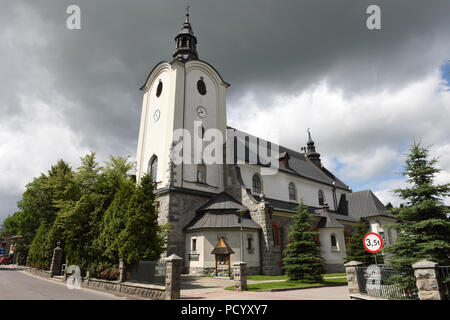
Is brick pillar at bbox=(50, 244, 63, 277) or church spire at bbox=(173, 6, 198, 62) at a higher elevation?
church spire at bbox=(173, 6, 198, 62)

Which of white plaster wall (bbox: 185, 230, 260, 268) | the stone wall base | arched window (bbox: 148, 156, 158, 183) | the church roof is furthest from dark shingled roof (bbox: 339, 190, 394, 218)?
arched window (bbox: 148, 156, 158, 183)

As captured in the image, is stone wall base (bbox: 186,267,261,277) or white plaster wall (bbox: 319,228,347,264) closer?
stone wall base (bbox: 186,267,261,277)

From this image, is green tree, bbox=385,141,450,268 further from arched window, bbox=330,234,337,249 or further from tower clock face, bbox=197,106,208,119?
tower clock face, bbox=197,106,208,119

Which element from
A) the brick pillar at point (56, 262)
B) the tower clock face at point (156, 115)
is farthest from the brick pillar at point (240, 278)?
the tower clock face at point (156, 115)

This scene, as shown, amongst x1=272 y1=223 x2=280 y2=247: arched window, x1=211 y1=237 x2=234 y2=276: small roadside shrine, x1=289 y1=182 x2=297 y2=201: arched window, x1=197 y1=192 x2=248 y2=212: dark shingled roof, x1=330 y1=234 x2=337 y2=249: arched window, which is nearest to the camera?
x1=211 y1=237 x2=234 y2=276: small roadside shrine

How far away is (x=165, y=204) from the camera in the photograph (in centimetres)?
2292

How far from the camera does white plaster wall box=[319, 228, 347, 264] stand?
27.3 metres

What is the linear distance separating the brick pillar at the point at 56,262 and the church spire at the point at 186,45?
2232 centimetres

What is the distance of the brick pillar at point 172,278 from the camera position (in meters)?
10.9

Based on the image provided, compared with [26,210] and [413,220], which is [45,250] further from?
[413,220]

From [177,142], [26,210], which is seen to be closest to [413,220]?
[177,142]

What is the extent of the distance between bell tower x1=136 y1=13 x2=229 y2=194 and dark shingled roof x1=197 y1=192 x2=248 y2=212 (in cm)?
123

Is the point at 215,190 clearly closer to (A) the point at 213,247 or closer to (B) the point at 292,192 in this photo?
(A) the point at 213,247

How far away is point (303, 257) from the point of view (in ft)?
58.2
